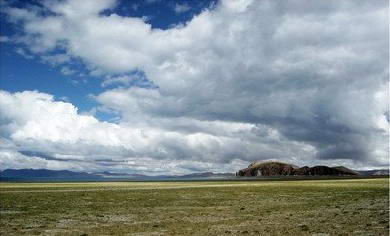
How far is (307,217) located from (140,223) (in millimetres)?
13895

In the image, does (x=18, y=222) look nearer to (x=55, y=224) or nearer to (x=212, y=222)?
(x=55, y=224)

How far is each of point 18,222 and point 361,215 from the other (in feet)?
94.0

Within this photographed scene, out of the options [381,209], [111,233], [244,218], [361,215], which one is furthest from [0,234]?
[381,209]

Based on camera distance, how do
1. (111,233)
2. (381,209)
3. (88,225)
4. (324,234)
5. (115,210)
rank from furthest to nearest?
1. (115,210)
2. (381,209)
3. (88,225)
4. (111,233)
5. (324,234)

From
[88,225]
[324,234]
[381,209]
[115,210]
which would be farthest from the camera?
[115,210]

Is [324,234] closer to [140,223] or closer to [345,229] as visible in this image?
[345,229]

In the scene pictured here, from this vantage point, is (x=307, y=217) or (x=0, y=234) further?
(x=307, y=217)

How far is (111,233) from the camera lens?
2920 cm

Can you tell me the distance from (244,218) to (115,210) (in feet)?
52.8

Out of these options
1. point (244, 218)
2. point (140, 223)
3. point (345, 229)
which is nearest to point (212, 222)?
point (244, 218)

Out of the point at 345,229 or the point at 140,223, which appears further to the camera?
the point at 140,223

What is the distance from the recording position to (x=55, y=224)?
34.7m

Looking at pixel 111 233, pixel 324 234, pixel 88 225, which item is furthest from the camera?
pixel 88 225

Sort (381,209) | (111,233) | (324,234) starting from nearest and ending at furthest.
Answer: (324,234) → (111,233) → (381,209)
